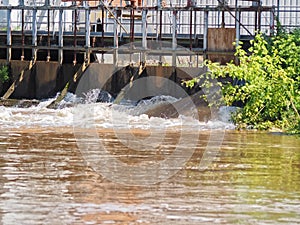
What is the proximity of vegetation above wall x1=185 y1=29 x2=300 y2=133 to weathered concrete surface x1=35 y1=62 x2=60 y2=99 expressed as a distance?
7745mm

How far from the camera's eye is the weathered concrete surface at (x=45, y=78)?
27.3 m

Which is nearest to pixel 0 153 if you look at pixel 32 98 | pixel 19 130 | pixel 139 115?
pixel 19 130

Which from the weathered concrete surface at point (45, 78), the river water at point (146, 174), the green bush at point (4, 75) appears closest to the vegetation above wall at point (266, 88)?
the river water at point (146, 174)

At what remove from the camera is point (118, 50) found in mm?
26688

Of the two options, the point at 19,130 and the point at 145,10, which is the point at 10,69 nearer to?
the point at 145,10

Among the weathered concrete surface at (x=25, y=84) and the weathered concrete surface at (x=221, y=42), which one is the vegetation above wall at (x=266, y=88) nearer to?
the weathered concrete surface at (x=221, y=42)

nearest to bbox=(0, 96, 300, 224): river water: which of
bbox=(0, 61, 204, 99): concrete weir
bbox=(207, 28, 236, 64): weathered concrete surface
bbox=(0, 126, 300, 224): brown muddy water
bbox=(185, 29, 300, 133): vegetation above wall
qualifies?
bbox=(0, 126, 300, 224): brown muddy water

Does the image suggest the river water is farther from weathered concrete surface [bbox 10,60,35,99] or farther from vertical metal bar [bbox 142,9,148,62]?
weathered concrete surface [bbox 10,60,35,99]

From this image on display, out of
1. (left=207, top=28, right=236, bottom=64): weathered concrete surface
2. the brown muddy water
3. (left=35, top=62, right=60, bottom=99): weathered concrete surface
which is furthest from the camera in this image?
(left=35, top=62, right=60, bottom=99): weathered concrete surface

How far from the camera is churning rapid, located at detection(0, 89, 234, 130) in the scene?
21.1 m

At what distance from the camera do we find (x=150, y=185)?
493 inches

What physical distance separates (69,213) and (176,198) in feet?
5.34

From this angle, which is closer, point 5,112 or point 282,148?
point 282,148

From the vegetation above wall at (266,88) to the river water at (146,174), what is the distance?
23.3 inches
